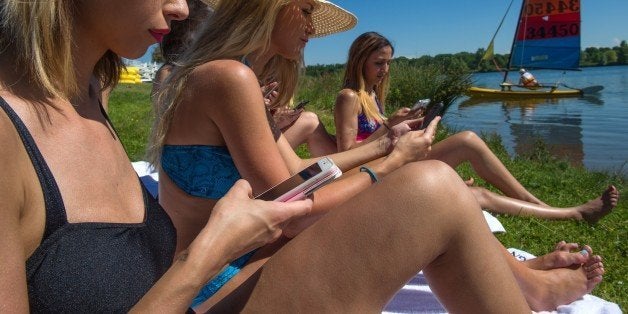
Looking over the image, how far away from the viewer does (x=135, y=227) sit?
1.31m

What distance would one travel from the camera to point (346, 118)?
15.3 ft

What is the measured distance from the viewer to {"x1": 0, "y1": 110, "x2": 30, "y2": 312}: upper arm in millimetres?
921

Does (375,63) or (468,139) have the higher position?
(375,63)

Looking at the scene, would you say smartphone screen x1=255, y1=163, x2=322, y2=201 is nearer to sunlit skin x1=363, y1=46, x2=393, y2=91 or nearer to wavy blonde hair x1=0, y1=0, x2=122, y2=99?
wavy blonde hair x1=0, y1=0, x2=122, y2=99

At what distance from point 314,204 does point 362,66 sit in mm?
3510

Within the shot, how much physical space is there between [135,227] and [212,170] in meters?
0.62

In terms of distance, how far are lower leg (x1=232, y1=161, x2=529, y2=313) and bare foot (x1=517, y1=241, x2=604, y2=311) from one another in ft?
2.72

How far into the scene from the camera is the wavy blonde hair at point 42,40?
1.14m

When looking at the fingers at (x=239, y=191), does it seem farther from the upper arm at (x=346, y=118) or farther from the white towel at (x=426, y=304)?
the upper arm at (x=346, y=118)

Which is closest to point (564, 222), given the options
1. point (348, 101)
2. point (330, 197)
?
point (348, 101)

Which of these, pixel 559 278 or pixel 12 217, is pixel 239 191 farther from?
pixel 559 278

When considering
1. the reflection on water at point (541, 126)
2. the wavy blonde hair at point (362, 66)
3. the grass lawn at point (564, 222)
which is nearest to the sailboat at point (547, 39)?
the reflection on water at point (541, 126)

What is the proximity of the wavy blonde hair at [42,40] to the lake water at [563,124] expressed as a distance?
8431 mm

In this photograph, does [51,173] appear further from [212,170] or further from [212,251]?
[212,170]
